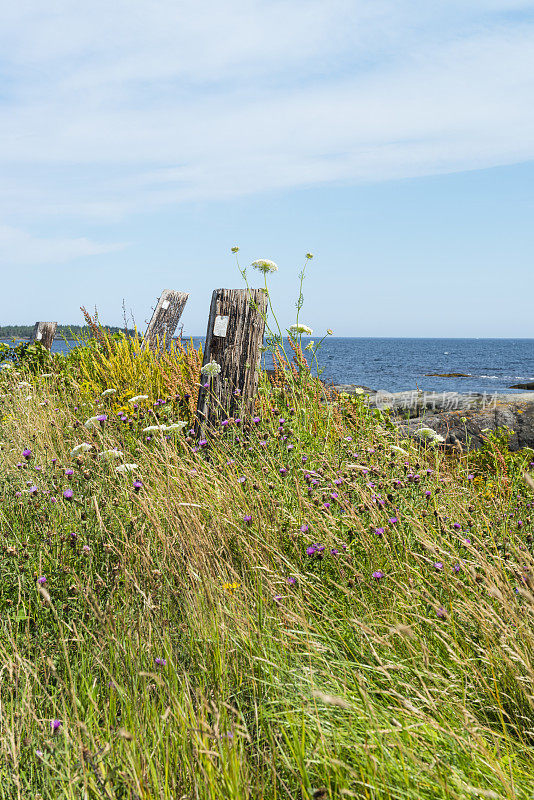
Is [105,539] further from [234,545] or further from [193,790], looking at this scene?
[193,790]

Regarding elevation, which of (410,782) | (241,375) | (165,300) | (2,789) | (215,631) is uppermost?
(165,300)

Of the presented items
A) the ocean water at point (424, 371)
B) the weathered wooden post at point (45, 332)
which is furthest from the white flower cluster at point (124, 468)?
the weathered wooden post at point (45, 332)

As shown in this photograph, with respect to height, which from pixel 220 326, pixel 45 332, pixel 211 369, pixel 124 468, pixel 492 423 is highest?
pixel 45 332

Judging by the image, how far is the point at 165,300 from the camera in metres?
8.75

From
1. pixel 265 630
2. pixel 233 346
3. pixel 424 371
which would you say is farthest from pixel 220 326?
pixel 424 371

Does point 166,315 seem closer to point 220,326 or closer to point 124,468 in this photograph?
point 220,326

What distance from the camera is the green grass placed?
4.82 ft

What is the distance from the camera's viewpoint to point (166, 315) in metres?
8.75

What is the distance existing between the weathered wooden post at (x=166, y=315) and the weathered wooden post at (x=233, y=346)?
368 centimetres

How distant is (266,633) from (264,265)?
3.42 metres

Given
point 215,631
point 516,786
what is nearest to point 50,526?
point 215,631

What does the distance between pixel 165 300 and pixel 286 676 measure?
24.5 feet

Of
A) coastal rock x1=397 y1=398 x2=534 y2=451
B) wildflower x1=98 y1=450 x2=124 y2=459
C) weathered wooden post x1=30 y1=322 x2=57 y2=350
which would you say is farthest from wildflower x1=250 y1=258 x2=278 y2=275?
weathered wooden post x1=30 y1=322 x2=57 y2=350

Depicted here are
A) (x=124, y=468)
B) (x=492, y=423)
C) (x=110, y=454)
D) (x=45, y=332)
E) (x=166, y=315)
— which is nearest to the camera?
(x=124, y=468)
